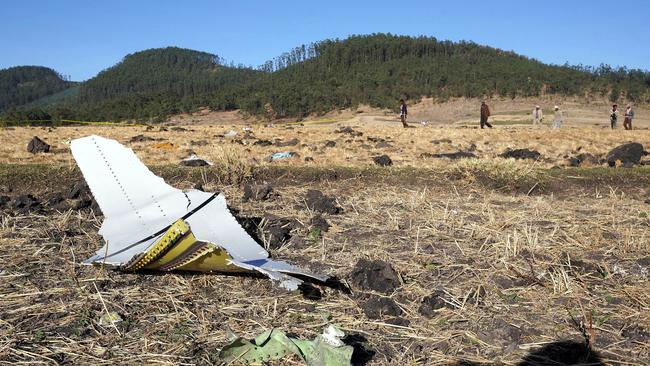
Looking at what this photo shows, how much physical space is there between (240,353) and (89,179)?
2682mm

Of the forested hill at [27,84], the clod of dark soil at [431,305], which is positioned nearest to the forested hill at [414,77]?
the clod of dark soil at [431,305]

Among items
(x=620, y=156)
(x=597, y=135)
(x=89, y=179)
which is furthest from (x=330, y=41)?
(x=89, y=179)

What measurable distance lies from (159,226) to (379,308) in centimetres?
184

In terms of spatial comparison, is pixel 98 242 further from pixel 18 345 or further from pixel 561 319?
pixel 561 319

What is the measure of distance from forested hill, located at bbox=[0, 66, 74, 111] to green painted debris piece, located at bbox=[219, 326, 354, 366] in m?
150

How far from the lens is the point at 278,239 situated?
4484 millimetres

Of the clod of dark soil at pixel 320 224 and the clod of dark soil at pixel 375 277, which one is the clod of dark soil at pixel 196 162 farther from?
the clod of dark soil at pixel 375 277

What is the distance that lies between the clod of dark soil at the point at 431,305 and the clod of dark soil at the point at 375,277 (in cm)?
27

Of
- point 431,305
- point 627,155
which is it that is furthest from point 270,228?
point 627,155

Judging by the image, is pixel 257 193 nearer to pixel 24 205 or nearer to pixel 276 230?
pixel 276 230

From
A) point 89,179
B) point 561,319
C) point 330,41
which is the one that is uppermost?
point 330,41

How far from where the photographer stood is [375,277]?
3.49m

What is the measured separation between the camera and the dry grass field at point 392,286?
8.80ft

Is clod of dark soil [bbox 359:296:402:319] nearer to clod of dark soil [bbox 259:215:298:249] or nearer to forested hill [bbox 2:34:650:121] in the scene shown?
clod of dark soil [bbox 259:215:298:249]
